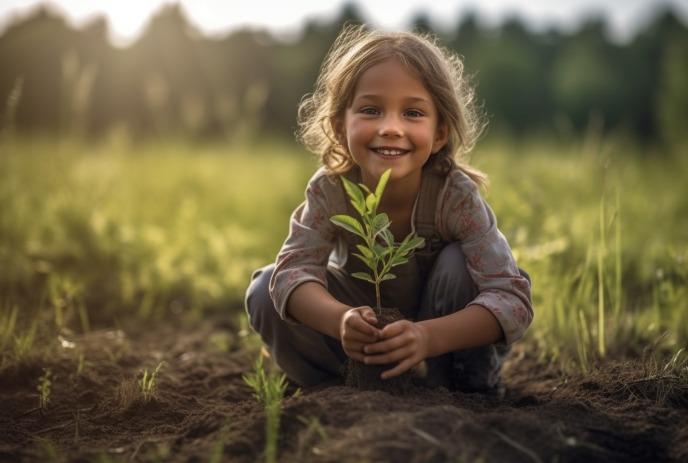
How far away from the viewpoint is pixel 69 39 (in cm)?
1331

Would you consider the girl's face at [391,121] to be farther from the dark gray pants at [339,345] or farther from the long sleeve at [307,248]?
the dark gray pants at [339,345]

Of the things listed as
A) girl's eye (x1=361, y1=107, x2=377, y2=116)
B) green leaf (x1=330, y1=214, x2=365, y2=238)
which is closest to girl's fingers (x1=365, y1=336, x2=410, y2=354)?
green leaf (x1=330, y1=214, x2=365, y2=238)

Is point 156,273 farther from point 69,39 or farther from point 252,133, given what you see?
point 69,39

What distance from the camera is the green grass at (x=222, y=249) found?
2.45 meters

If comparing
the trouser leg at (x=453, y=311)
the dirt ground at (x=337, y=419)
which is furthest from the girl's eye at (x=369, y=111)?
the dirt ground at (x=337, y=419)

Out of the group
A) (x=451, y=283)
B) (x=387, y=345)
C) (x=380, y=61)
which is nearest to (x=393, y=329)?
(x=387, y=345)

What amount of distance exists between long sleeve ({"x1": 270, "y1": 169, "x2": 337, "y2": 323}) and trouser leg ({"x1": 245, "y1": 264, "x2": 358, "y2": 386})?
0.16 metres

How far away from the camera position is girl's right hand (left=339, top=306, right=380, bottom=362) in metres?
1.63

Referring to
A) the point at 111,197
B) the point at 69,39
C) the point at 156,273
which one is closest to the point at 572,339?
the point at 156,273

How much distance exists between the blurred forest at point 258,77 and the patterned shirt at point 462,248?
24.0 inches

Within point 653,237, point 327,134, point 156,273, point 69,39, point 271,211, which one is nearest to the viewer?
point 327,134

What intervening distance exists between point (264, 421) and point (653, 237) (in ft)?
11.4

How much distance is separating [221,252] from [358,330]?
226cm

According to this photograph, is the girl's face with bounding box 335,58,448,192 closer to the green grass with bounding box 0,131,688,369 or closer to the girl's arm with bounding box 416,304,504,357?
the girl's arm with bounding box 416,304,504,357
